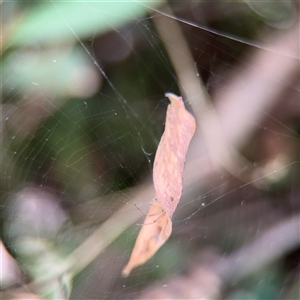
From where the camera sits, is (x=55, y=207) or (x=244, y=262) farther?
(x=244, y=262)

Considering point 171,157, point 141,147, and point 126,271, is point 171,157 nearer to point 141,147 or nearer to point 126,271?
point 141,147

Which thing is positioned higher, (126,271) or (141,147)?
(141,147)

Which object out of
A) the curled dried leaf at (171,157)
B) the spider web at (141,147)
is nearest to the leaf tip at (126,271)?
the spider web at (141,147)

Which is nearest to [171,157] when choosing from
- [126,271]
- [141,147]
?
[141,147]

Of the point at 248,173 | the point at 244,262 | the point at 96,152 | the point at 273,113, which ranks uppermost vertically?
the point at 96,152

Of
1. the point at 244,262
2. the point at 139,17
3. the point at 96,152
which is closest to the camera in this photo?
the point at 139,17

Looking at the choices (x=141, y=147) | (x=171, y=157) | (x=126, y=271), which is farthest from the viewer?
(x=126, y=271)

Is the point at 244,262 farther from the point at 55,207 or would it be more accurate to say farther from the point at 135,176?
the point at 55,207

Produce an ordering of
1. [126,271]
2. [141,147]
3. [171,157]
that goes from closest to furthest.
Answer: [171,157] < [141,147] < [126,271]

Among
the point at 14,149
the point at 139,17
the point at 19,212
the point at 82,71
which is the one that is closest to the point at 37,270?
the point at 19,212
